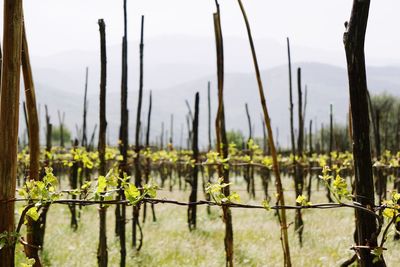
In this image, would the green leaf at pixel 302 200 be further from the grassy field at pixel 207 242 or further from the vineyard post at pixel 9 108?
the grassy field at pixel 207 242

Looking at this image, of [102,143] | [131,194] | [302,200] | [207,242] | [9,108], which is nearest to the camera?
[9,108]

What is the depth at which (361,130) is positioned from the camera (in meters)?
1.82

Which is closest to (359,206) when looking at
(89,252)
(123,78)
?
(123,78)

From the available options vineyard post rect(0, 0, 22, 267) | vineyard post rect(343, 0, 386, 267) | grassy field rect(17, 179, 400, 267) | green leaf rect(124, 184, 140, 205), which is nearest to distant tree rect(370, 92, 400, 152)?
grassy field rect(17, 179, 400, 267)

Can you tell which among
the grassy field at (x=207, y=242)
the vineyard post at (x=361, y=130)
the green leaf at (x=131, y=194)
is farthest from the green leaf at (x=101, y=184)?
the grassy field at (x=207, y=242)

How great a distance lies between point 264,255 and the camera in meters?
5.58

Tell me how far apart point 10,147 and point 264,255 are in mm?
4506

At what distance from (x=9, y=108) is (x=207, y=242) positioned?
5284 mm

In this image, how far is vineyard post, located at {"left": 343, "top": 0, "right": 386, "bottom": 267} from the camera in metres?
1.79

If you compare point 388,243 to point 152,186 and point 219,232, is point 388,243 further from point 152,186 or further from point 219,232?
point 152,186

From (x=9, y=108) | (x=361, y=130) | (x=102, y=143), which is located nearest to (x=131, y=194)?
(x=9, y=108)

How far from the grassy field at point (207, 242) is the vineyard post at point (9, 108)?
3.05 m

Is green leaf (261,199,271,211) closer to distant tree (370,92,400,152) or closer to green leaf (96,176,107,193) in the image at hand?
green leaf (96,176,107,193)

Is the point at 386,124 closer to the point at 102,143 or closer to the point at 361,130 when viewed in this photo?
the point at 102,143
